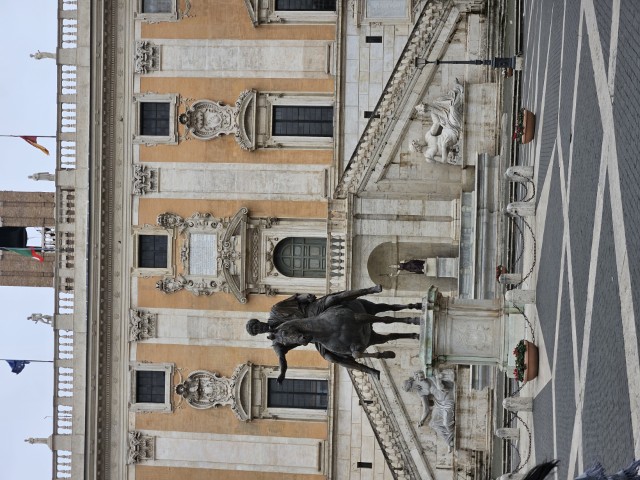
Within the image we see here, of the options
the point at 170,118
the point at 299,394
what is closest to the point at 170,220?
the point at 170,118

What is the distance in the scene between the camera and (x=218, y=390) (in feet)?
74.6

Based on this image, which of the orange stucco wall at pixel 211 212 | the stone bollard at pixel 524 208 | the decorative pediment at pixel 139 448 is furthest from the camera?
the decorative pediment at pixel 139 448

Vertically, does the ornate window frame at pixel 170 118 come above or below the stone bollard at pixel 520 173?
above

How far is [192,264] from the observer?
895 inches

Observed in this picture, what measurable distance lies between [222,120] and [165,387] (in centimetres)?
680

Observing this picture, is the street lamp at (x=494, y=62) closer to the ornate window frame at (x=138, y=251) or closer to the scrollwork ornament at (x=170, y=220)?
the scrollwork ornament at (x=170, y=220)

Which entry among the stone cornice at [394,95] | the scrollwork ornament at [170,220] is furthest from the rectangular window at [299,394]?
the stone cornice at [394,95]

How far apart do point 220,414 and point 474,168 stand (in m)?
8.67

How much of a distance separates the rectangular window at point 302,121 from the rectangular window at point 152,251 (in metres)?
3.94

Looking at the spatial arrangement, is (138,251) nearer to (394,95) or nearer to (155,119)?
(155,119)

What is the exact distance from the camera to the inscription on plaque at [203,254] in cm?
2256

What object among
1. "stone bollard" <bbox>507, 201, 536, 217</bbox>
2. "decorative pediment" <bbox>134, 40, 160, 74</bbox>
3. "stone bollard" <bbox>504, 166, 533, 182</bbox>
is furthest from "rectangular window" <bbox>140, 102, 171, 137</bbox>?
"stone bollard" <bbox>507, 201, 536, 217</bbox>

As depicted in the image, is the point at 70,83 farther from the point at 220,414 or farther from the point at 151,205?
the point at 220,414

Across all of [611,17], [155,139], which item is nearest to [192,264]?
[155,139]
